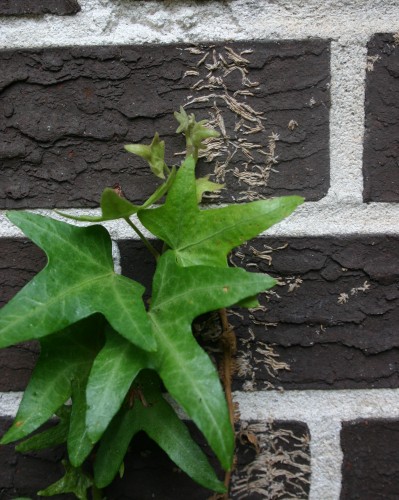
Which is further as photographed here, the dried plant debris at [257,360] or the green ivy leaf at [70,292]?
the dried plant debris at [257,360]

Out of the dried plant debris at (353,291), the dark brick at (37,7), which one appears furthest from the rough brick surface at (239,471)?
the dark brick at (37,7)

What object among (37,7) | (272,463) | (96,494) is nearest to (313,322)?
(272,463)

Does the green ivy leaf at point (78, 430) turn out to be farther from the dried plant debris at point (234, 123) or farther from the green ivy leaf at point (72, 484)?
the dried plant debris at point (234, 123)

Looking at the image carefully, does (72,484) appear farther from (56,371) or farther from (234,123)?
(234,123)

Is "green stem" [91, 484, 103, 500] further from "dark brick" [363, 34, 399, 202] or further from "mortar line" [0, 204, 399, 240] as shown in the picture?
"dark brick" [363, 34, 399, 202]

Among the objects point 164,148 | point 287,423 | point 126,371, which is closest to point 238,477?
point 287,423

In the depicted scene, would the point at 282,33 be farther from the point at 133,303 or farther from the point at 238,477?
the point at 238,477

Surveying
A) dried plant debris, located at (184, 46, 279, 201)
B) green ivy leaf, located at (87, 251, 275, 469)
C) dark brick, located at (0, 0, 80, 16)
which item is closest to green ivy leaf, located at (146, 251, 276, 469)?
green ivy leaf, located at (87, 251, 275, 469)
